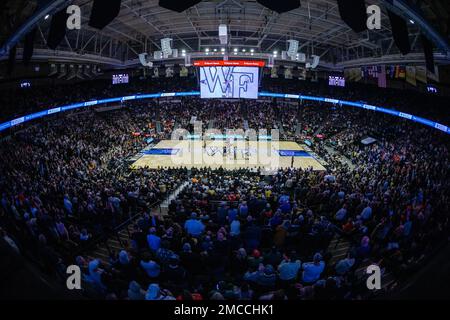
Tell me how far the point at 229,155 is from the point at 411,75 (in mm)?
15983

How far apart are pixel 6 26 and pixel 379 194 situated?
56.3 ft

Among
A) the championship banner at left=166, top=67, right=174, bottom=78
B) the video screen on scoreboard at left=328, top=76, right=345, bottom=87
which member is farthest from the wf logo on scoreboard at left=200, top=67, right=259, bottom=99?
the championship banner at left=166, top=67, right=174, bottom=78

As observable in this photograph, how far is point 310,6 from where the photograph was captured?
21.4m

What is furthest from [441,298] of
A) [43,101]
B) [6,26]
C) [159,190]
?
[43,101]

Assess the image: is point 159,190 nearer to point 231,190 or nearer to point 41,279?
point 231,190

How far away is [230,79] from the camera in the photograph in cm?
2766

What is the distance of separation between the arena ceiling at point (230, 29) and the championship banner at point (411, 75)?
2101mm

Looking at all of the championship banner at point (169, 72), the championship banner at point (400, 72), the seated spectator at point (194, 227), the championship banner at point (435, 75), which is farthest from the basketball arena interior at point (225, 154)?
the championship banner at point (435, 75)

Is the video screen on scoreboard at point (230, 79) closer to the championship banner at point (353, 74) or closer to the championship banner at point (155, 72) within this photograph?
the championship banner at point (353, 74)

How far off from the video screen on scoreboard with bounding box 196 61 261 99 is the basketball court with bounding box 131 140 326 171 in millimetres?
4753

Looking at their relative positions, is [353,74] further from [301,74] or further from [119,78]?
[119,78]
